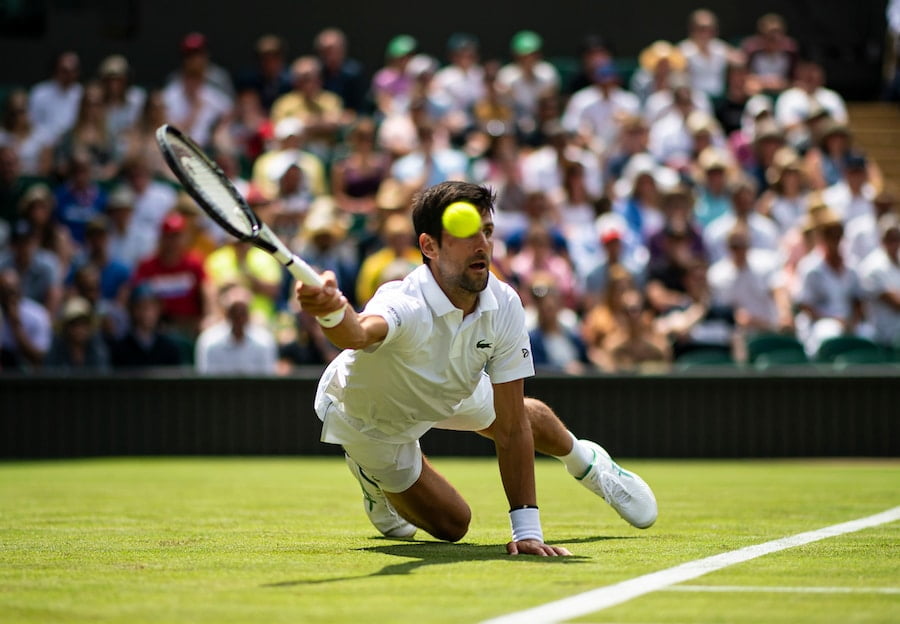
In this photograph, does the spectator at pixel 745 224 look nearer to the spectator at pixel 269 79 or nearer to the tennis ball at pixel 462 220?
the spectator at pixel 269 79

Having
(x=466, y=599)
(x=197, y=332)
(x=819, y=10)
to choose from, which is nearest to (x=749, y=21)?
(x=819, y=10)

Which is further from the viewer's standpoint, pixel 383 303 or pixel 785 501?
pixel 785 501

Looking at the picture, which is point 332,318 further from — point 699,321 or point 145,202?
point 145,202

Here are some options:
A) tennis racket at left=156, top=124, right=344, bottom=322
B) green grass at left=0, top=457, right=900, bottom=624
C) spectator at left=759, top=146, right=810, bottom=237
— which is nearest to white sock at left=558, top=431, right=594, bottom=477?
green grass at left=0, top=457, right=900, bottom=624

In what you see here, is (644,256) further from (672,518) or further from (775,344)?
(672,518)

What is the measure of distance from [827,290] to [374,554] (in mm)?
9059

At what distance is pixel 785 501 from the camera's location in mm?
8469

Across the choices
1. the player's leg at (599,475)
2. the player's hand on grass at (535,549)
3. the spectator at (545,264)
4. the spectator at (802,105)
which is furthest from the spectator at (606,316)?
the player's hand on grass at (535,549)

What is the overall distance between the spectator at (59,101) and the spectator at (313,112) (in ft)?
7.30

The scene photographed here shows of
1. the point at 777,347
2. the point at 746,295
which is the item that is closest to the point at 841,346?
the point at 777,347

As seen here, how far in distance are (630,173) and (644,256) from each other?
48.8 inches

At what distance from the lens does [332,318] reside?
194 inches

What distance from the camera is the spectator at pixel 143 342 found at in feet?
43.5

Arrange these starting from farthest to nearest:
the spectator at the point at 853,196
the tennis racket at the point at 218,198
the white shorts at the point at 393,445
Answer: the spectator at the point at 853,196 → the white shorts at the point at 393,445 → the tennis racket at the point at 218,198
